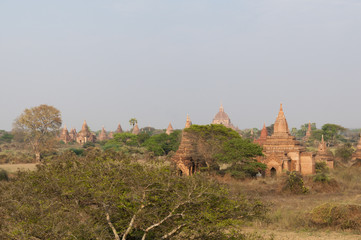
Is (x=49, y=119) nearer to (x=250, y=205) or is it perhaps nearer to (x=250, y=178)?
(x=250, y=178)

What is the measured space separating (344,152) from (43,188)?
4052cm

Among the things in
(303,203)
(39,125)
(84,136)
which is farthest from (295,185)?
(84,136)

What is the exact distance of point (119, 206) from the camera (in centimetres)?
873

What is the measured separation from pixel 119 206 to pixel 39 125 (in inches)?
1568

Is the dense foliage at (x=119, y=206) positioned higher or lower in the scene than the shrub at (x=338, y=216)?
higher

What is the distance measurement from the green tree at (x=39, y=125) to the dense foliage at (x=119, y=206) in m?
37.0

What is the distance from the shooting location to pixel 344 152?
4422 centimetres

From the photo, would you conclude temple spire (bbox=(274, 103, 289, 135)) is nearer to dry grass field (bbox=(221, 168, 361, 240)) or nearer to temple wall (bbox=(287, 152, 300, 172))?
temple wall (bbox=(287, 152, 300, 172))

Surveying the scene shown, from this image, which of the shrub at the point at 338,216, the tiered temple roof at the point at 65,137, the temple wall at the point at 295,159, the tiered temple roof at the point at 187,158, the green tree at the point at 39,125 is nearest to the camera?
the shrub at the point at 338,216

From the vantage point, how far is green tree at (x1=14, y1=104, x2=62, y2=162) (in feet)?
148

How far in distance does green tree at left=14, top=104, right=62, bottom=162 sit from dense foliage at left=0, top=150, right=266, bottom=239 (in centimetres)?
3703

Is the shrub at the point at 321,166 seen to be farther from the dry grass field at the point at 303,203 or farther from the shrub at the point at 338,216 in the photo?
the shrub at the point at 338,216

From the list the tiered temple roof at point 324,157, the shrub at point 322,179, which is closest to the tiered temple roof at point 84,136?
the tiered temple roof at point 324,157

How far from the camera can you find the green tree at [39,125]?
4497cm
